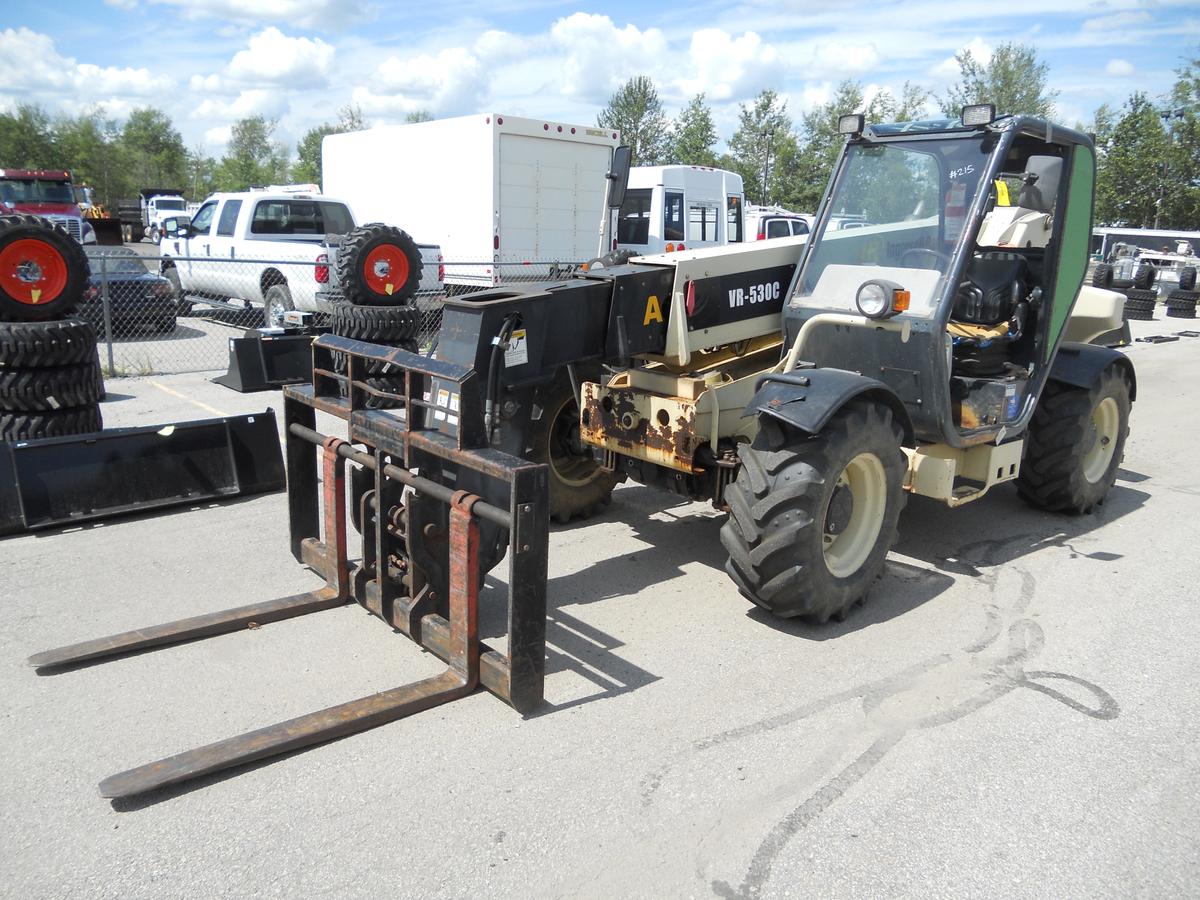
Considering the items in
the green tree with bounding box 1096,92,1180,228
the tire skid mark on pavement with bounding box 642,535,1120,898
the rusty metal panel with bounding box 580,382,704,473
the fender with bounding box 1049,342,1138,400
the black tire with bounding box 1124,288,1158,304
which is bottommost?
the tire skid mark on pavement with bounding box 642,535,1120,898

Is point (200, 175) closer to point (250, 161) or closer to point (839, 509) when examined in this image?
point (250, 161)

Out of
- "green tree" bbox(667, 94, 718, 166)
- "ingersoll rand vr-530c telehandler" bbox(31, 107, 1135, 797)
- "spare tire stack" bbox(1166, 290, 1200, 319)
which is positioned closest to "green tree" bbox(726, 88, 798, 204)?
"green tree" bbox(667, 94, 718, 166)

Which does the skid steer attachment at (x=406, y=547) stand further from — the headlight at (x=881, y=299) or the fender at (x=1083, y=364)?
the fender at (x=1083, y=364)

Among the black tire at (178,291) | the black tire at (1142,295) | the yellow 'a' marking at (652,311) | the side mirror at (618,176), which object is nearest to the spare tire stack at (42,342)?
the side mirror at (618,176)

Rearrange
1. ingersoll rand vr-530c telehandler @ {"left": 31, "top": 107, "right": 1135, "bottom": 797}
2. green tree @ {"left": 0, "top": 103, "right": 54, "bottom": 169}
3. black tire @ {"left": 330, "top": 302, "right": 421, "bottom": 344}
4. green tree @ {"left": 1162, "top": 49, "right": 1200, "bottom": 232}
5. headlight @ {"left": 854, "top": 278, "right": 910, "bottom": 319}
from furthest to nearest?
green tree @ {"left": 0, "top": 103, "right": 54, "bottom": 169}, green tree @ {"left": 1162, "top": 49, "right": 1200, "bottom": 232}, black tire @ {"left": 330, "top": 302, "right": 421, "bottom": 344}, headlight @ {"left": 854, "top": 278, "right": 910, "bottom": 319}, ingersoll rand vr-530c telehandler @ {"left": 31, "top": 107, "right": 1135, "bottom": 797}

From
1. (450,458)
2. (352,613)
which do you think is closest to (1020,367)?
(450,458)

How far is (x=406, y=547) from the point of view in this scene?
4.40m

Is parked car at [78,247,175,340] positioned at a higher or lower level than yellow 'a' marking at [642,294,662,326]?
lower

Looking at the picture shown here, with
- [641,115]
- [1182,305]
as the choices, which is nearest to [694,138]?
[641,115]

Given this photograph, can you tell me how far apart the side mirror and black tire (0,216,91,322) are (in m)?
4.67

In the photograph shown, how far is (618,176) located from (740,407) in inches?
65.0

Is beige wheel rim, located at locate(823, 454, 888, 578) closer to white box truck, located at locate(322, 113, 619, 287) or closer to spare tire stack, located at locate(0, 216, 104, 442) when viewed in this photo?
spare tire stack, located at locate(0, 216, 104, 442)

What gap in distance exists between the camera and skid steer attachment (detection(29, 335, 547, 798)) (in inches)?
144

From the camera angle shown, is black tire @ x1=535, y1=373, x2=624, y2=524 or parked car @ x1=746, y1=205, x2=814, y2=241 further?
parked car @ x1=746, y1=205, x2=814, y2=241
